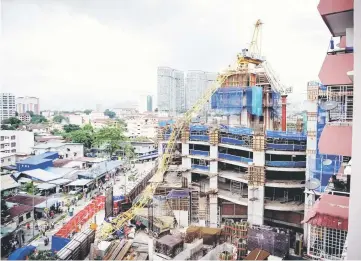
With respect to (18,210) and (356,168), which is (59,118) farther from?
(356,168)

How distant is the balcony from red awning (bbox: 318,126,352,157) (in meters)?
0.71

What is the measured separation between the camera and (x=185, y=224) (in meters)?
6.04

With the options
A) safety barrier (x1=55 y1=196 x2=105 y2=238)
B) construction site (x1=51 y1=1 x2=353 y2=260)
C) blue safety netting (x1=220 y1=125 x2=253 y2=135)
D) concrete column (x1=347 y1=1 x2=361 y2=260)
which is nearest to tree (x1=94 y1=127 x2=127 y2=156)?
construction site (x1=51 y1=1 x2=353 y2=260)

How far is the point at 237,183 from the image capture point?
6859mm

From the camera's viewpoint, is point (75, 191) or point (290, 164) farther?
point (75, 191)

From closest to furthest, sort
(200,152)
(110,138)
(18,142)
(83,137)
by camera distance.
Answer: (200,152), (18,142), (110,138), (83,137)

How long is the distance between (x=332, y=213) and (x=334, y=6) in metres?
1.40

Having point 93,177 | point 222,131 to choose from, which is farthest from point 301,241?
point 93,177

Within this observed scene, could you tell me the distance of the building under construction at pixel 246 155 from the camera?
583 centimetres

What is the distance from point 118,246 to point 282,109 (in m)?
4.94

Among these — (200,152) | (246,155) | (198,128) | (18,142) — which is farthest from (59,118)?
(246,155)

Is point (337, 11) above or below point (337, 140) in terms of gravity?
above

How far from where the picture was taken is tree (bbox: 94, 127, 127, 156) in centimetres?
1352

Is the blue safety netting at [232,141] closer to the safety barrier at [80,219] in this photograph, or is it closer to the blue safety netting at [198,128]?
the blue safety netting at [198,128]
